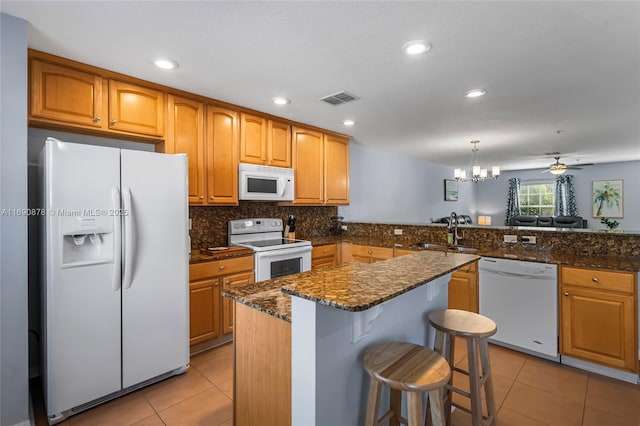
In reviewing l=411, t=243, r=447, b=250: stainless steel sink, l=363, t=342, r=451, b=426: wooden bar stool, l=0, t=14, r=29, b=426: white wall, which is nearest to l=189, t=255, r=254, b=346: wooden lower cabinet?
l=0, t=14, r=29, b=426: white wall

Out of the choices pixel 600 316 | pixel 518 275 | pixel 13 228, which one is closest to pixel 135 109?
pixel 13 228

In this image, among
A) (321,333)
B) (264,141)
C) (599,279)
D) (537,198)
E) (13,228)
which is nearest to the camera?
(321,333)

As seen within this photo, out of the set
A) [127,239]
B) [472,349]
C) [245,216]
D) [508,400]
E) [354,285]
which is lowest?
[508,400]

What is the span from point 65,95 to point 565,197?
10.7m

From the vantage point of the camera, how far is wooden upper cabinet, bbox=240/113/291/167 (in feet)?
10.8

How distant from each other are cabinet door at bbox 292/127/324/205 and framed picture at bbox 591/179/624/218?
825 cm

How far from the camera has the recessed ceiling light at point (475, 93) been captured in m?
2.72

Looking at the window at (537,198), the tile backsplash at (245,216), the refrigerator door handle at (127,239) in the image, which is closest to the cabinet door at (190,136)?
the tile backsplash at (245,216)

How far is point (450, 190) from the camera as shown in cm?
825

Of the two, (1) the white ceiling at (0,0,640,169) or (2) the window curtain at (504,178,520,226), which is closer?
(1) the white ceiling at (0,0,640,169)

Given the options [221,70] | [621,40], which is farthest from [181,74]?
[621,40]

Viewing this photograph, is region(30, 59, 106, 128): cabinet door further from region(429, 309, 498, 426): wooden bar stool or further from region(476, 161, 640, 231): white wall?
region(476, 161, 640, 231): white wall

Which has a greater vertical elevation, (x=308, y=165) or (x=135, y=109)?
(x=135, y=109)

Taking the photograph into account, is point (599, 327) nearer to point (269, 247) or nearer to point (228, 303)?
point (269, 247)
